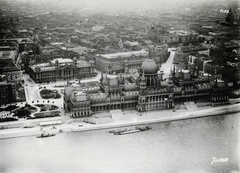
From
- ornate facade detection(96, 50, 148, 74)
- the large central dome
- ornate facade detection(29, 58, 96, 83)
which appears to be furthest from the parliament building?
ornate facade detection(96, 50, 148, 74)

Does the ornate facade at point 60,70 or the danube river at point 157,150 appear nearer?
the danube river at point 157,150

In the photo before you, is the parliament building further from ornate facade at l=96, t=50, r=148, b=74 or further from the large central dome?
ornate facade at l=96, t=50, r=148, b=74

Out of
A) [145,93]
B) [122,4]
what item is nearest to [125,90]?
[145,93]

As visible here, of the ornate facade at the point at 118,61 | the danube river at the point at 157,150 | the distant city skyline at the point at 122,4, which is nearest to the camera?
the danube river at the point at 157,150

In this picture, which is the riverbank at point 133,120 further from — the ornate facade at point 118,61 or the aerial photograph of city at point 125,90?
the ornate facade at point 118,61

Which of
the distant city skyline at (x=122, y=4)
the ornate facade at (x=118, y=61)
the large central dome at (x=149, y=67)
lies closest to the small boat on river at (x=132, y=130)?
the large central dome at (x=149, y=67)

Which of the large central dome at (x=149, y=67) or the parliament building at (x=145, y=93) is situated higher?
the large central dome at (x=149, y=67)

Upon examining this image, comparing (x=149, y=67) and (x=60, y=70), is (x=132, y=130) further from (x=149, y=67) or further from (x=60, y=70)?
(x=60, y=70)

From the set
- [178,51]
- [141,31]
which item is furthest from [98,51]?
[178,51]
